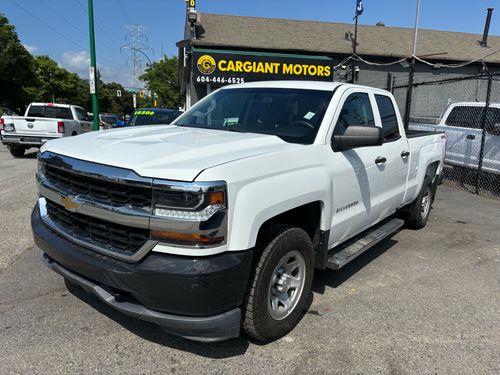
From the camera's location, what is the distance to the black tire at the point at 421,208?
6.08 m

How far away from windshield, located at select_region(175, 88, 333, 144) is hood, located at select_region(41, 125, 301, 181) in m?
0.27

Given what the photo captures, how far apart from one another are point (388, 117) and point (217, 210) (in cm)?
312

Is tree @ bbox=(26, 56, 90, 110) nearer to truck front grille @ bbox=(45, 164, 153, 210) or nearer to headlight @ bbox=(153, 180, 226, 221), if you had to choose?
truck front grille @ bbox=(45, 164, 153, 210)

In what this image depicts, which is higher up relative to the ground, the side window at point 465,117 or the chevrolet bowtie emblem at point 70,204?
the side window at point 465,117

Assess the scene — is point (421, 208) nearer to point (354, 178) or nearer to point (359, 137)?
point (354, 178)

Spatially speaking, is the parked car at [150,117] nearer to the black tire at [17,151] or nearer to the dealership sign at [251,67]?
the black tire at [17,151]

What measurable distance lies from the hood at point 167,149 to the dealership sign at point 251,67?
1356 cm

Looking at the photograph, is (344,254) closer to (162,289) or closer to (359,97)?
(359,97)

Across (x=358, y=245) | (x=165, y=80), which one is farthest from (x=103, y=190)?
(x=165, y=80)

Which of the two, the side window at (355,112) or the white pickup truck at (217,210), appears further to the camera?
the side window at (355,112)

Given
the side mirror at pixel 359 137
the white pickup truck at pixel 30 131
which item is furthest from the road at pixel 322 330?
the white pickup truck at pixel 30 131

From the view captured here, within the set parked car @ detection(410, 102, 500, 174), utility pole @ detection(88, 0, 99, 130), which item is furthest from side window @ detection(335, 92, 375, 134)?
utility pole @ detection(88, 0, 99, 130)

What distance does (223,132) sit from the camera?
371cm

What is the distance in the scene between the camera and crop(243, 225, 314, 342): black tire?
9.19 ft
